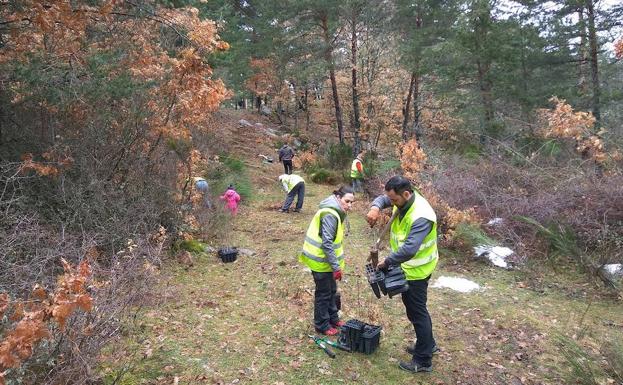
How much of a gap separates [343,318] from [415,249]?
227cm

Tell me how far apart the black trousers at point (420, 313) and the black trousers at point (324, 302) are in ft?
3.36

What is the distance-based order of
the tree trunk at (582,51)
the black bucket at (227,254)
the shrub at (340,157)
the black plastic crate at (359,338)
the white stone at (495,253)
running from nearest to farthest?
1. the black plastic crate at (359,338)
2. the white stone at (495,253)
3. the black bucket at (227,254)
4. the tree trunk at (582,51)
5. the shrub at (340,157)

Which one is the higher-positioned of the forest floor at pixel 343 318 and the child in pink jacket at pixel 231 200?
the child in pink jacket at pixel 231 200

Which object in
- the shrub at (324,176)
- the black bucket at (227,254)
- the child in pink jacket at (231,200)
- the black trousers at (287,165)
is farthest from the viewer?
the black trousers at (287,165)

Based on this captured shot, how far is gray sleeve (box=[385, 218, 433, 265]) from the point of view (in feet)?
13.9

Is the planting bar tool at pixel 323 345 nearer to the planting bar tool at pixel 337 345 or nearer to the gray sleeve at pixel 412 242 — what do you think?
the planting bar tool at pixel 337 345

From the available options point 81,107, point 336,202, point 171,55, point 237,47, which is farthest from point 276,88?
point 336,202

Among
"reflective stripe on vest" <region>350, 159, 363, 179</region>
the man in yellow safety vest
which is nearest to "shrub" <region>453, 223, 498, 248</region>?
the man in yellow safety vest

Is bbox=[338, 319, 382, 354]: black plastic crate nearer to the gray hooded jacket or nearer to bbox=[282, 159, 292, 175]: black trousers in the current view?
the gray hooded jacket

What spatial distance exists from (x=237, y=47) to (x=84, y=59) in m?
13.9

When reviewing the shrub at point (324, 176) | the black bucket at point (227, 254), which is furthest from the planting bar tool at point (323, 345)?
the shrub at point (324, 176)

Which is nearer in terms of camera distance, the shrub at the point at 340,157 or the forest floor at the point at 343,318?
the forest floor at the point at 343,318

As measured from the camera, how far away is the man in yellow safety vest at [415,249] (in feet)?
14.0

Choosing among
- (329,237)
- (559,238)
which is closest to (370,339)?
(329,237)
